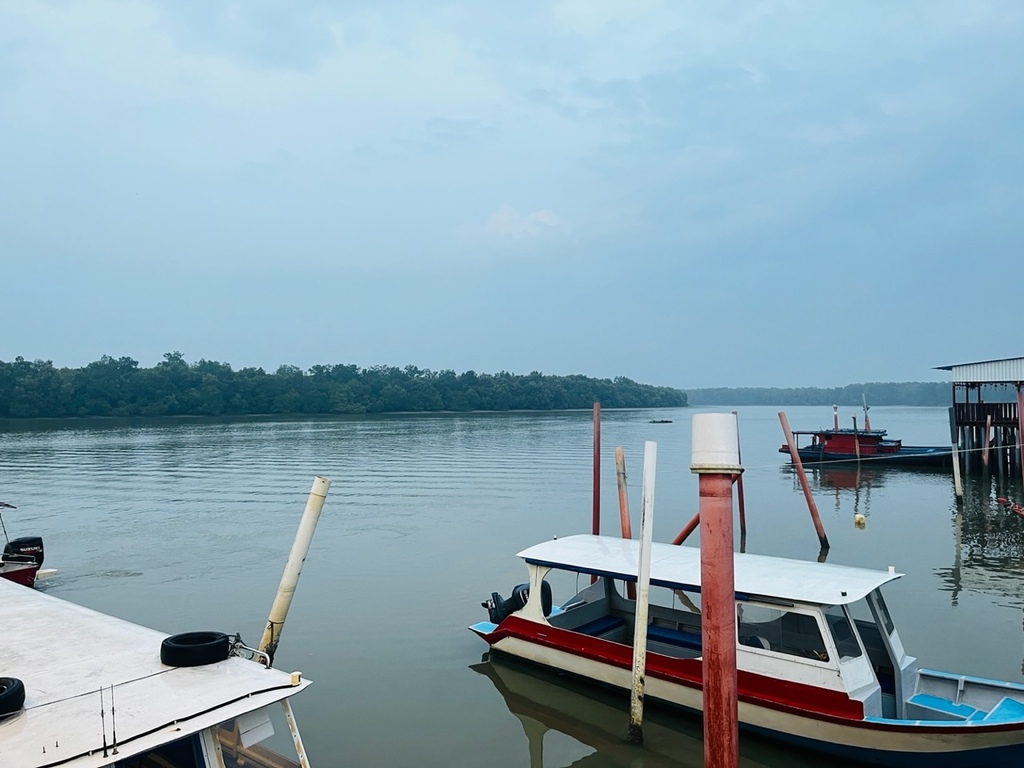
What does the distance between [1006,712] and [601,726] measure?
5404 millimetres

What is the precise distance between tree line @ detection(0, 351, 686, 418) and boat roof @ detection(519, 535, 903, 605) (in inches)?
3120

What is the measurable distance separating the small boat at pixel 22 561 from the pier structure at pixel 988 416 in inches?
1537

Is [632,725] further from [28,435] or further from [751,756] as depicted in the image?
[28,435]

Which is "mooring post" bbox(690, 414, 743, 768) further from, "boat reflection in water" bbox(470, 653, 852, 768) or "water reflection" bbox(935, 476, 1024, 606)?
"water reflection" bbox(935, 476, 1024, 606)

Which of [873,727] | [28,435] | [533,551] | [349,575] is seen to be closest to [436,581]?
[349,575]

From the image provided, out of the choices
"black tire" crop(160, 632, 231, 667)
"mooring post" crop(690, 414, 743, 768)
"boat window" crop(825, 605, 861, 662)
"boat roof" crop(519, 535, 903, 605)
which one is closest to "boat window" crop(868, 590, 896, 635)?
"boat roof" crop(519, 535, 903, 605)

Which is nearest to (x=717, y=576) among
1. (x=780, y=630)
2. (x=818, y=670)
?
(x=818, y=670)

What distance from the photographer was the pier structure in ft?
128

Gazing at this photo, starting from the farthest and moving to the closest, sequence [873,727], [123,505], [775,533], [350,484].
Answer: [350,484] < [123,505] < [775,533] < [873,727]

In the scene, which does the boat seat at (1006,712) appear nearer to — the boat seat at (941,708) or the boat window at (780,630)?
the boat seat at (941,708)

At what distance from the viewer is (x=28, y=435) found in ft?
259

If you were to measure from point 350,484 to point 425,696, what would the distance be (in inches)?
1110

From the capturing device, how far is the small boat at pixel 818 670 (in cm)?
903

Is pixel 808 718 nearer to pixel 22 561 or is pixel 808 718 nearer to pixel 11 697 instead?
pixel 11 697
